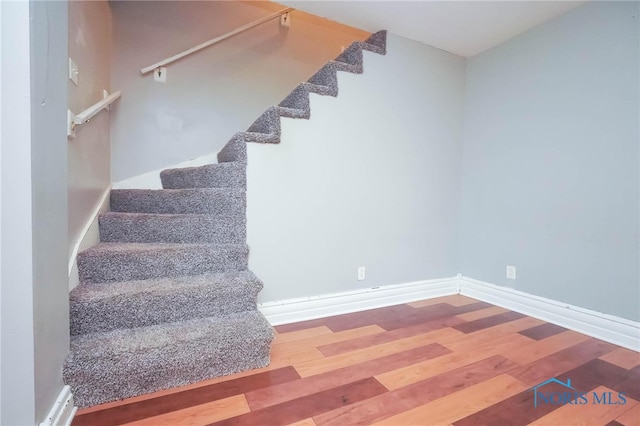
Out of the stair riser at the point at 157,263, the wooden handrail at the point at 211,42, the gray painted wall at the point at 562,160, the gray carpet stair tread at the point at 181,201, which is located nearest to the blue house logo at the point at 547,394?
the gray painted wall at the point at 562,160

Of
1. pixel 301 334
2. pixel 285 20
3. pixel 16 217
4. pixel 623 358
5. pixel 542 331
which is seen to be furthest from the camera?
pixel 285 20

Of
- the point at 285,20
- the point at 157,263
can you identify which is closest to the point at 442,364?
the point at 157,263

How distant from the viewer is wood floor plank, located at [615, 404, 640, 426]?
118cm

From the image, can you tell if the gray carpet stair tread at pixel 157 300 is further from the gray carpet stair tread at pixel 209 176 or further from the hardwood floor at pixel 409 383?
the gray carpet stair tread at pixel 209 176

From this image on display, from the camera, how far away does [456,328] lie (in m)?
2.03

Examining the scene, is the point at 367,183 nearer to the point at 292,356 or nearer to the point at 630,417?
the point at 292,356

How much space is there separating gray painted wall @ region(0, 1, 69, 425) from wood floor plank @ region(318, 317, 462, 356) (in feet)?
3.99

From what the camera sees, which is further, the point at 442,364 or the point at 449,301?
the point at 449,301

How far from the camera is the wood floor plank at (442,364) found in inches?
56.1

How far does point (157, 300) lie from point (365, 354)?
3.72 ft

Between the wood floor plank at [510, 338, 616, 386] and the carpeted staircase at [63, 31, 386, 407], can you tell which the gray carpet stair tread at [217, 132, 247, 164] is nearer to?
the carpeted staircase at [63, 31, 386, 407]

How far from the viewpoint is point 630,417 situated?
3.98 ft

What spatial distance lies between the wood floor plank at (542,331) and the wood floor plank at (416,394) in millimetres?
480

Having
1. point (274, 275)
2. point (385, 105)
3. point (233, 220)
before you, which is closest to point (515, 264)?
point (385, 105)
